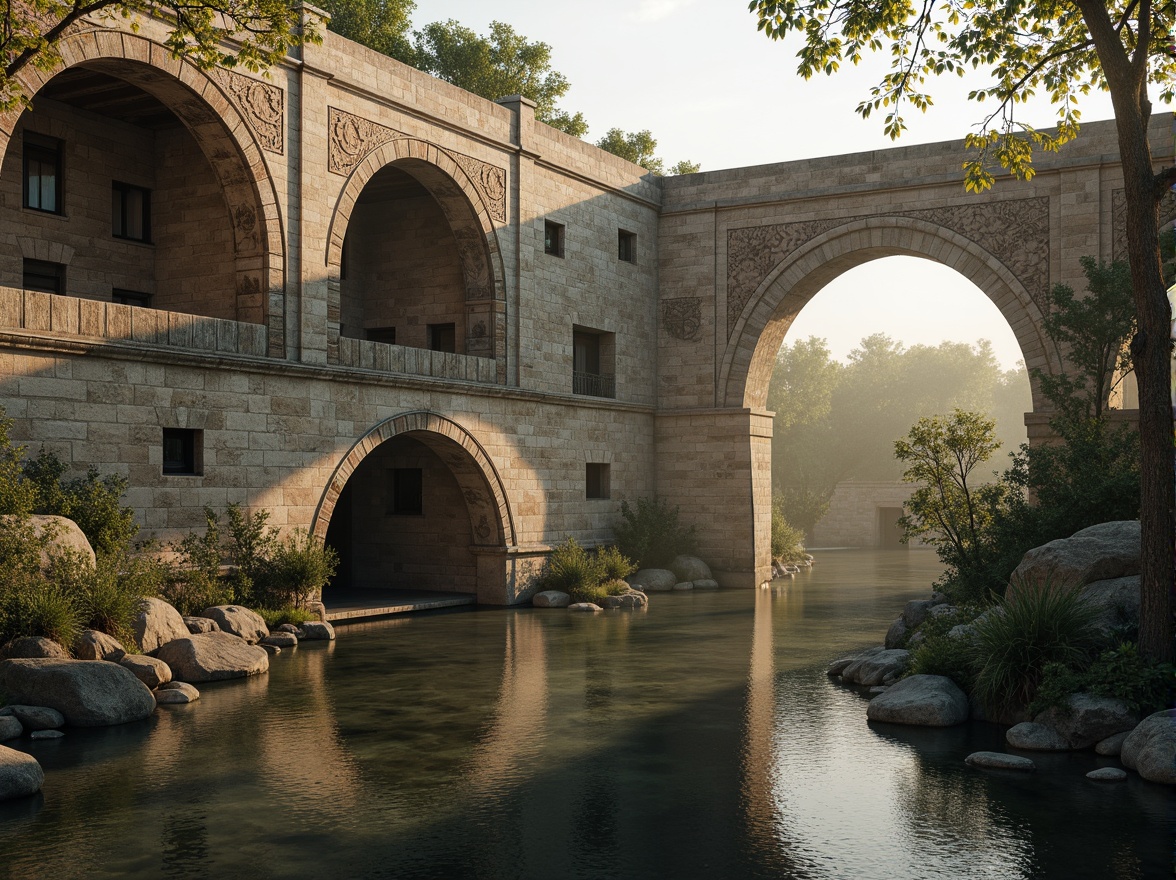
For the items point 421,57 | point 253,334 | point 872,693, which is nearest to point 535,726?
point 872,693

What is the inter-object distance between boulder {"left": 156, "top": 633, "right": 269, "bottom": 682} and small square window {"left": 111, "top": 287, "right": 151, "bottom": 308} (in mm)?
6737

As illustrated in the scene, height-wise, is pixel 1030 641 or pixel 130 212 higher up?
pixel 130 212

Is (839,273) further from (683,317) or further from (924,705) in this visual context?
(924,705)

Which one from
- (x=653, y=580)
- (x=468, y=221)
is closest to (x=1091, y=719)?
(x=468, y=221)

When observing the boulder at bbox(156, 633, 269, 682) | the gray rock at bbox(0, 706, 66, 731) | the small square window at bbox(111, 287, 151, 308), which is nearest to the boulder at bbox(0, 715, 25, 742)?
the gray rock at bbox(0, 706, 66, 731)

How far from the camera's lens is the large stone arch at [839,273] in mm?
20719

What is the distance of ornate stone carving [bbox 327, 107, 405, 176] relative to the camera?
54.1 feet

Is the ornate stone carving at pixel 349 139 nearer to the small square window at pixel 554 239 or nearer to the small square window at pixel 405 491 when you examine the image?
the small square window at pixel 554 239

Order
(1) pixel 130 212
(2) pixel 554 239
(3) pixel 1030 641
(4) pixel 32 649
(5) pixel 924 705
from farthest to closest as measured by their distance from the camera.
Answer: (2) pixel 554 239
(1) pixel 130 212
(4) pixel 32 649
(5) pixel 924 705
(3) pixel 1030 641

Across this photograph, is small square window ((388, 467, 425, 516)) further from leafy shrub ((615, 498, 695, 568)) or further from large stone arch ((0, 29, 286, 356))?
Answer: large stone arch ((0, 29, 286, 356))

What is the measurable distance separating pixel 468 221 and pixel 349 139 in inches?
121

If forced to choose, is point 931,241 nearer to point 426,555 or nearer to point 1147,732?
point 426,555

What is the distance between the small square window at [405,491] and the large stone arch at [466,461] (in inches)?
58.1

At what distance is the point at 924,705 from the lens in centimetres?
961
